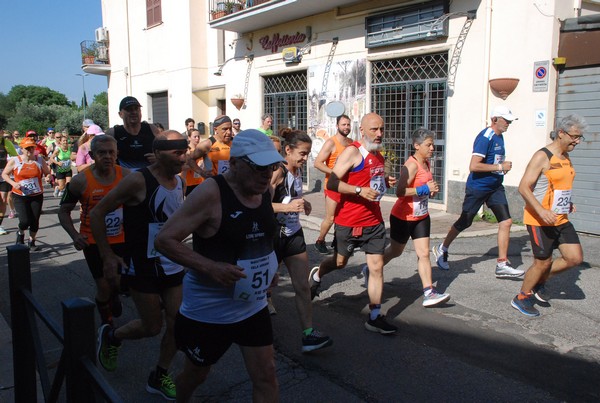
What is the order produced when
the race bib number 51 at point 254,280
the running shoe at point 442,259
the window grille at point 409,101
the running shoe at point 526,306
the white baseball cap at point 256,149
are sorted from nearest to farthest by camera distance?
the white baseball cap at point 256,149 → the race bib number 51 at point 254,280 → the running shoe at point 526,306 → the running shoe at point 442,259 → the window grille at point 409,101

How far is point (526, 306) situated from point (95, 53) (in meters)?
25.7

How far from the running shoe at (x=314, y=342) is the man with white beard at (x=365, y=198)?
67 cm

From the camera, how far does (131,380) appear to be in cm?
401

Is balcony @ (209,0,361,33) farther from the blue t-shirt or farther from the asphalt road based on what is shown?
the asphalt road

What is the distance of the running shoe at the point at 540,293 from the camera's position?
538 cm

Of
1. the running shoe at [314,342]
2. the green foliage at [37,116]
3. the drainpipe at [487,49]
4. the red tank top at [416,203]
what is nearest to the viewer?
the running shoe at [314,342]

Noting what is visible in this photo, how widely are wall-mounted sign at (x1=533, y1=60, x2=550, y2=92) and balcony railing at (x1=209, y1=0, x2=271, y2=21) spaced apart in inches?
342

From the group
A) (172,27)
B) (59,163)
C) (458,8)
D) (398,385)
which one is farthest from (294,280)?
(172,27)

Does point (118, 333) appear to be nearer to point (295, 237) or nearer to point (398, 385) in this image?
point (295, 237)

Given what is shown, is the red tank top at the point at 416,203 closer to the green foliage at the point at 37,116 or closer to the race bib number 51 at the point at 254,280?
the race bib number 51 at the point at 254,280

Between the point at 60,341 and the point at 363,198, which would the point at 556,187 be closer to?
the point at 363,198

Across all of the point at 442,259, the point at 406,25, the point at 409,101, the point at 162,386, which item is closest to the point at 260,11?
the point at 406,25

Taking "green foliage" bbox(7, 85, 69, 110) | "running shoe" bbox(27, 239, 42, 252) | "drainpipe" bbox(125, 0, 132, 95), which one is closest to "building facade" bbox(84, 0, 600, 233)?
"drainpipe" bbox(125, 0, 132, 95)

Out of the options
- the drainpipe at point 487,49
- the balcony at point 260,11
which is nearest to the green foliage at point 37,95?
the balcony at point 260,11
